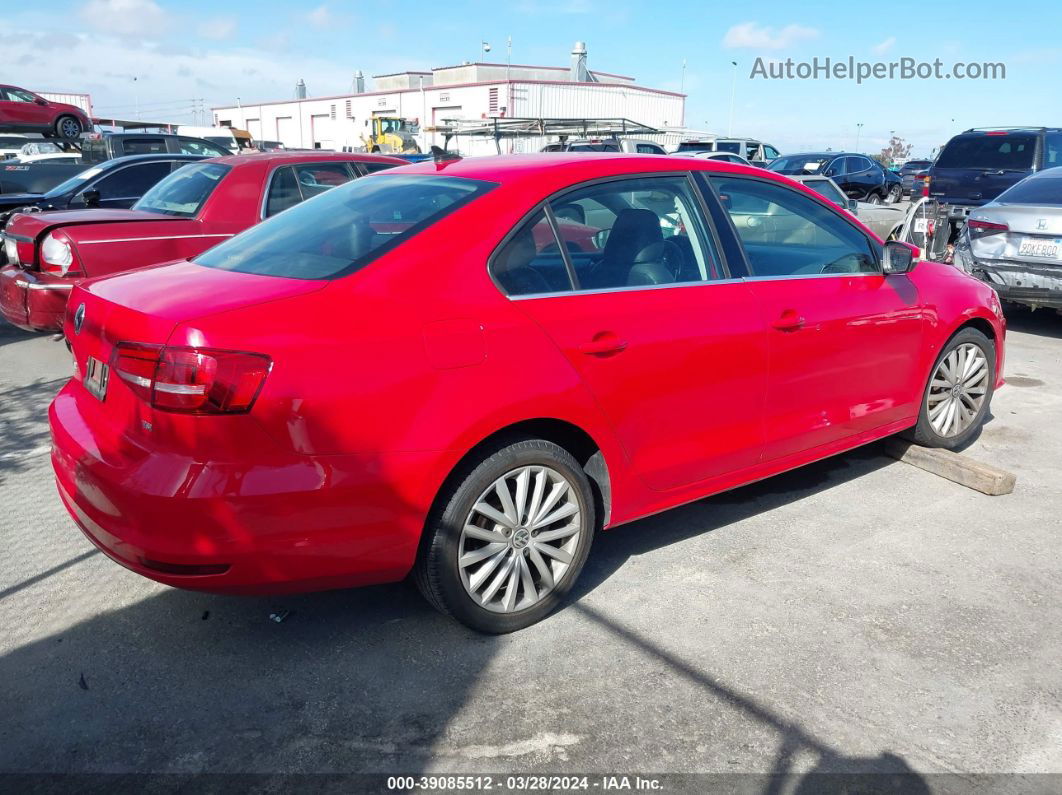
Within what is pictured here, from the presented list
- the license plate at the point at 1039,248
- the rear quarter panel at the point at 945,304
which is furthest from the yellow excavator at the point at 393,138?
the rear quarter panel at the point at 945,304

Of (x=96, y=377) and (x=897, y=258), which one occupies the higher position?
(x=897, y=258)

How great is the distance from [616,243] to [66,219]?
4.61 metres

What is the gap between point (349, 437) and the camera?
108 inches

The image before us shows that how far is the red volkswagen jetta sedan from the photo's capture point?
267 cm

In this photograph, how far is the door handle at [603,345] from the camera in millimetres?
3252

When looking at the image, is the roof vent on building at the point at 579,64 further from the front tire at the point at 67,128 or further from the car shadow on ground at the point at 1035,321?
the car shadow on ground at the point at 1035,321

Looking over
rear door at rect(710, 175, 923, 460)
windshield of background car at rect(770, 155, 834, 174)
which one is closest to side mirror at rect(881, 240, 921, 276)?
rear door at rect(710, 175, 923, 460)

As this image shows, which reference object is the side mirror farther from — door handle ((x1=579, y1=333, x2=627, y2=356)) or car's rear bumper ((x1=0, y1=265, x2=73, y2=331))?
car's rear bumper ((x1=0, y1=265, x2=73, y2=331))

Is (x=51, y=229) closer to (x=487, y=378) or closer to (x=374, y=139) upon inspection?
(x=487, y=378)

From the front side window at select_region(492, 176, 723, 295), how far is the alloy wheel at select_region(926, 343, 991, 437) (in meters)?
1.90

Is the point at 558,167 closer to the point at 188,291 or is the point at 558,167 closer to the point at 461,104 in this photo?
the point at 188,291

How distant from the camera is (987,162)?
14250 millimetres

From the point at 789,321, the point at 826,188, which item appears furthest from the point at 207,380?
the point at 826,188

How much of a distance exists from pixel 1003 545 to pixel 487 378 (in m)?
2.60
